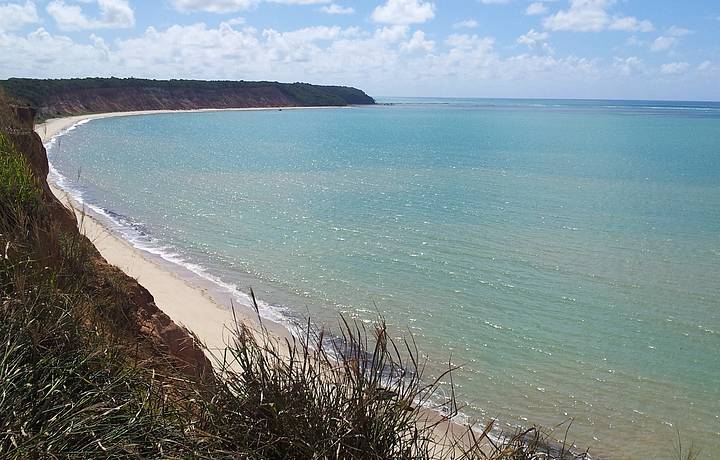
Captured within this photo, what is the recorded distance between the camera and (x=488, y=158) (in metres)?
48.1

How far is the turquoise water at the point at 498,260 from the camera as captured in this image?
34.4ft

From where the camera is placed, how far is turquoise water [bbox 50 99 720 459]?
1050 centimetres

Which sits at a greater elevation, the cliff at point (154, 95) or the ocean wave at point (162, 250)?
the cliff at point (154, 95)

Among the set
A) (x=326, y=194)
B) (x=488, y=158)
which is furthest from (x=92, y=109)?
(x=326, y=194)

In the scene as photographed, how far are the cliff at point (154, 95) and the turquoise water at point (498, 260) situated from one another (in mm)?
41955

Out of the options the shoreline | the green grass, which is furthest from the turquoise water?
the green grass

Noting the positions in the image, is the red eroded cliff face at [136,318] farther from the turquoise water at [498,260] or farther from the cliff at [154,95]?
the cliff at [154,95]

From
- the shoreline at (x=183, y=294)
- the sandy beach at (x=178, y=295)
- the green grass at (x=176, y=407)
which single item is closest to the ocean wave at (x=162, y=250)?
the shoreline at (x=183, y=294)

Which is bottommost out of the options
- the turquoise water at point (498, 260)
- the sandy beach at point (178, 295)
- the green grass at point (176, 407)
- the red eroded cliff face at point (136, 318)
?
the turquoise water at point (498, 260)

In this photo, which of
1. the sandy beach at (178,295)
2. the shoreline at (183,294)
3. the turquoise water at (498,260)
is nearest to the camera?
the turquoise water at (498,260)

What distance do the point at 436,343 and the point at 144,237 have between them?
11.8 meters

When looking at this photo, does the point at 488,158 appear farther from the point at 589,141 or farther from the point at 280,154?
the point at 589,141

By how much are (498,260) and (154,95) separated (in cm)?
10781

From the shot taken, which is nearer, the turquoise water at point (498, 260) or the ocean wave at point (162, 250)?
the turquoise water at point (498, 260)
